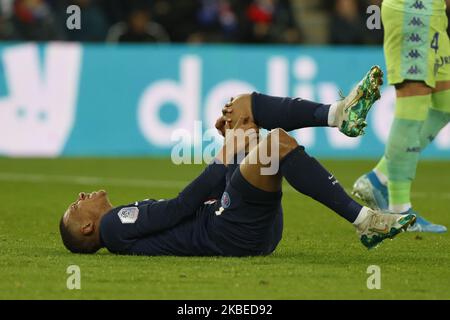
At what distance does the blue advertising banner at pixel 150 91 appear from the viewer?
1584 centimetres

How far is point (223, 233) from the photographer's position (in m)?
7.01

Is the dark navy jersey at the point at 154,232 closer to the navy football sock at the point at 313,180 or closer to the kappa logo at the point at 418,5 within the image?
the navy football sock at the point at 313,180

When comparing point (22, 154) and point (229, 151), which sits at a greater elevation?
point (229, 151)

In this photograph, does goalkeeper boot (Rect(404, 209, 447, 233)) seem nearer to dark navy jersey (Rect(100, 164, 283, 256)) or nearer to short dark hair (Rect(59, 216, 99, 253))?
dark navy jersey (Rect(100, 164, 283, 256))

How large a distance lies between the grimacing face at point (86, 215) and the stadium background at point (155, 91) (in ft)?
2.94

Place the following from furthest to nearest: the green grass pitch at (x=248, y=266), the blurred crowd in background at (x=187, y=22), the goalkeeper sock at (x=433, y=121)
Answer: the blurred crowd in background at (x=187, y=22) → the goalkeeper sock at (x=433, y=121) → the green grass pitch at (x=248, y=266)

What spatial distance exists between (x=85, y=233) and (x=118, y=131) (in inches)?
366

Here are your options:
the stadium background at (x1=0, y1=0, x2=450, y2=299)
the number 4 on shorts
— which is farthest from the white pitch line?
the number 4 on shorts

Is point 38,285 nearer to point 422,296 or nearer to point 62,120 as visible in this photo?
point 422,296

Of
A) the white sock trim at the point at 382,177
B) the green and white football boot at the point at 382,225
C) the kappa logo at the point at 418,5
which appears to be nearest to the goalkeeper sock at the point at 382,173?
the white sock trim at the point at 382,177
